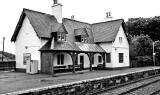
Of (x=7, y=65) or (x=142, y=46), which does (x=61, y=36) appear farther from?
(x=142, y=46)

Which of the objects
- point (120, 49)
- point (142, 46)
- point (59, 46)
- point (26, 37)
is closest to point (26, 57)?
point (26, 37)

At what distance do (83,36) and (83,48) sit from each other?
8.62 feet

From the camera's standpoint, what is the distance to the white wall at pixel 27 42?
22750 millimetres

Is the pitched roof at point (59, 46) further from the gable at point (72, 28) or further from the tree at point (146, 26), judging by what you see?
the tree at point (146, 26)

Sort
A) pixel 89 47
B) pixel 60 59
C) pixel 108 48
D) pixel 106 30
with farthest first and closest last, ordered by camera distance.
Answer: pixel 106 30 < pixel 108 48 < pixel 89 47 < pixel 60 59

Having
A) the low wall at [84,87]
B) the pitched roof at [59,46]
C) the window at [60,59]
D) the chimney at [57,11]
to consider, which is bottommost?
the low wall at [84,87]

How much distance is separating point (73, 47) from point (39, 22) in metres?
5.02

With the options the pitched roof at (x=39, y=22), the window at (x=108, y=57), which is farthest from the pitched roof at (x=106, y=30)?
the pitched roof at (x=39, y=22)

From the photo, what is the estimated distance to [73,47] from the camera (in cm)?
2400

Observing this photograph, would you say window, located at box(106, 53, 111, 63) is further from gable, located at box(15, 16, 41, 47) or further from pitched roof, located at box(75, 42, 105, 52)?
gable, located at box(15, 16, 41, 47)

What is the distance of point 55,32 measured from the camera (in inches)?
919

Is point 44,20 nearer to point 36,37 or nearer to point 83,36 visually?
Answer: point 36,37

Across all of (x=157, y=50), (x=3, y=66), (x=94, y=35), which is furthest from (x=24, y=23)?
(x=157, y=50)

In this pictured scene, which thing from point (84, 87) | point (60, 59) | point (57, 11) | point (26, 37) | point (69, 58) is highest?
point (57, 11)
